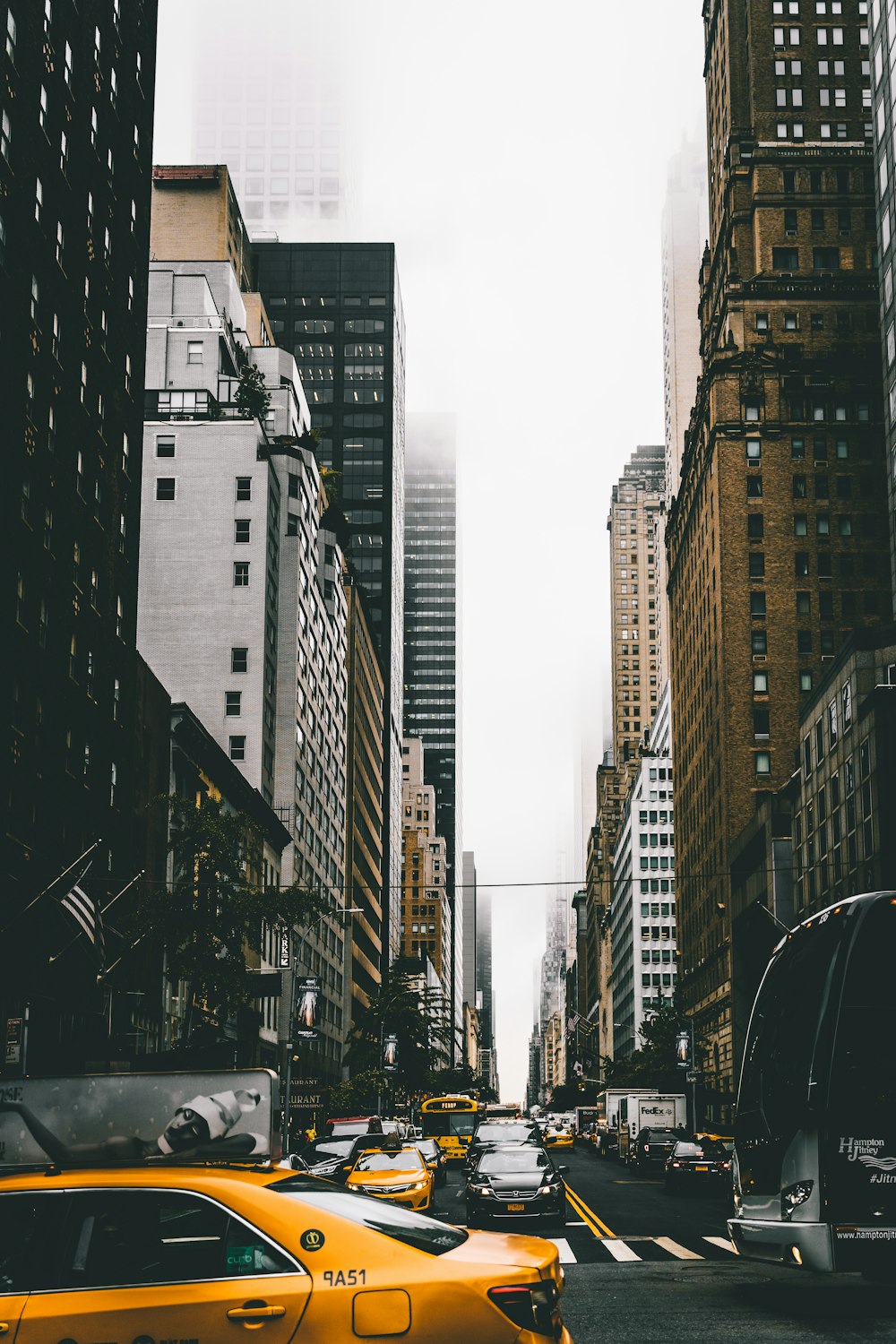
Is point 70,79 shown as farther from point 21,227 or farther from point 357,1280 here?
point 357,1280

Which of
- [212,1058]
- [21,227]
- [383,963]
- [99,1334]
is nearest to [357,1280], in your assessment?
[99,1334]

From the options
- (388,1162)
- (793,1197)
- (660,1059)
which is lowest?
(660,1059)

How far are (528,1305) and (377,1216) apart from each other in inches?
36.2

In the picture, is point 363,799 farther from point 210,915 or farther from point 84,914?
point 84,914

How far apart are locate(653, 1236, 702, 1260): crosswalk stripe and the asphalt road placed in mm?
13

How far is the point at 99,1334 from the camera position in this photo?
24.8 feet

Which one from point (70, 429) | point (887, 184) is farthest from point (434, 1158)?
point (887, 184)

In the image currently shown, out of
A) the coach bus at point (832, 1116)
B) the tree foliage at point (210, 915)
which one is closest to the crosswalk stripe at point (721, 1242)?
the coach bus at point (832, 1116)

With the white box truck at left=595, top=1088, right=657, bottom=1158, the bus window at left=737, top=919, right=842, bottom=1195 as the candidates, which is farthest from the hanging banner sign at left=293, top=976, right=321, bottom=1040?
the bus window at left=737, top=919, right=842, bottom=1195

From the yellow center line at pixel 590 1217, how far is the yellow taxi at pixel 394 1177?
3.13 m

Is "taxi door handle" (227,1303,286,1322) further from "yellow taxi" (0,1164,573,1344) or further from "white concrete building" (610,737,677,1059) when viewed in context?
"white concrete building" (610,737,677,1059)

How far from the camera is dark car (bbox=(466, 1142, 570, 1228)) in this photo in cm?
2708

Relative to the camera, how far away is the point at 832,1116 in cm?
1345

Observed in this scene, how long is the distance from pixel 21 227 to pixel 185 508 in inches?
1727
